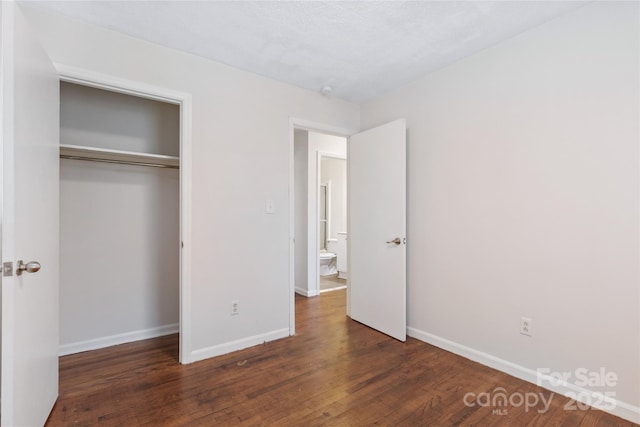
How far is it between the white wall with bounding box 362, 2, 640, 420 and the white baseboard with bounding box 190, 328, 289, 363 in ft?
4.22

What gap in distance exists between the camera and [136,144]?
2.84 metres

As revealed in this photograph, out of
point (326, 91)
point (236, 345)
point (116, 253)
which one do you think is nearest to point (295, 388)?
point (236, 345)

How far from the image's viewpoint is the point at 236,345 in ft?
8.61

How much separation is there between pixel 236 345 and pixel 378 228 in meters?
1.66

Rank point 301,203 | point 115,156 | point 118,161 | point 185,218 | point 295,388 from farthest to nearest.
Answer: point 301,203, point 118,161, point 115,156, point 185,218, point 295,388

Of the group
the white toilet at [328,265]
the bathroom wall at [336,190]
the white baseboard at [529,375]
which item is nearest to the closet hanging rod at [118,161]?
the white baseboard at [529,375]

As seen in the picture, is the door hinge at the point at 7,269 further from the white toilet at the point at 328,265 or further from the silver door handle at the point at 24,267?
the white toilet at the point at 328,265

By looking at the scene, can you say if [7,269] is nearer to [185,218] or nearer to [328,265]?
[185,218]

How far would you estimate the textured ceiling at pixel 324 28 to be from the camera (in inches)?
74.0

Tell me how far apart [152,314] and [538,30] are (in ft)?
12.4

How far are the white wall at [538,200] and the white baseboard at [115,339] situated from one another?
2.35 m

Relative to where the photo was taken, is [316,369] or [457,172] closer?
[316,369]

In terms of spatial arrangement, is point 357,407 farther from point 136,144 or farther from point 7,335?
point 136,144

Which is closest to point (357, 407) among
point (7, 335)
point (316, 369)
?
point (316, 369)
